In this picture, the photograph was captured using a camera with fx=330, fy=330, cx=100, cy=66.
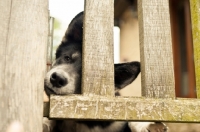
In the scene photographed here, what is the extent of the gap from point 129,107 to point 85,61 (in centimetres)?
32

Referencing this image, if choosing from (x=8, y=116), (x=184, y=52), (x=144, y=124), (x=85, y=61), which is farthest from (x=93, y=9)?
(x=184, y=52)

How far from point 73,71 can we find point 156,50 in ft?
3.43

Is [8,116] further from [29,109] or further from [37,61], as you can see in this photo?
[37,61]

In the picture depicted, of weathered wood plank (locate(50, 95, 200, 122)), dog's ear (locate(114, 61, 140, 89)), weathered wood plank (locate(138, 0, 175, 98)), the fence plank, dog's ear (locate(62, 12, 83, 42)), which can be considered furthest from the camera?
dog's ear (locate(62, 12, 83, 42))

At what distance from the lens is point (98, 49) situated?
1.68m

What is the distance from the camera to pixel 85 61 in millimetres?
1653

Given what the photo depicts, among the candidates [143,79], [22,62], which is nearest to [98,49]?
[143,79]

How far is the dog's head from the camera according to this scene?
245cm

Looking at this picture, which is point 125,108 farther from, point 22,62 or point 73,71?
point 73,71

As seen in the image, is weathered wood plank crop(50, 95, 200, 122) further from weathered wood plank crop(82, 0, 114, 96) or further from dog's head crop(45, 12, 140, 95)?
dog's head crop(45, 12, 140, 95)

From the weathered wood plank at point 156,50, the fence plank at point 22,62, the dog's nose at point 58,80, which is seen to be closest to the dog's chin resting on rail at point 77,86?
the dog's nose at point 58,80

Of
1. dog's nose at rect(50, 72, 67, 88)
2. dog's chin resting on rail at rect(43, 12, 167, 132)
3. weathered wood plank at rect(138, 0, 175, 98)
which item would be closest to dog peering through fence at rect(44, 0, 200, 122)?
weathered wood plank at rect(138, 0, 175, 98)

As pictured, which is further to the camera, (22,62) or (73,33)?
(73,33)

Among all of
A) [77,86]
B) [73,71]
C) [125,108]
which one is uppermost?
[73,71]
